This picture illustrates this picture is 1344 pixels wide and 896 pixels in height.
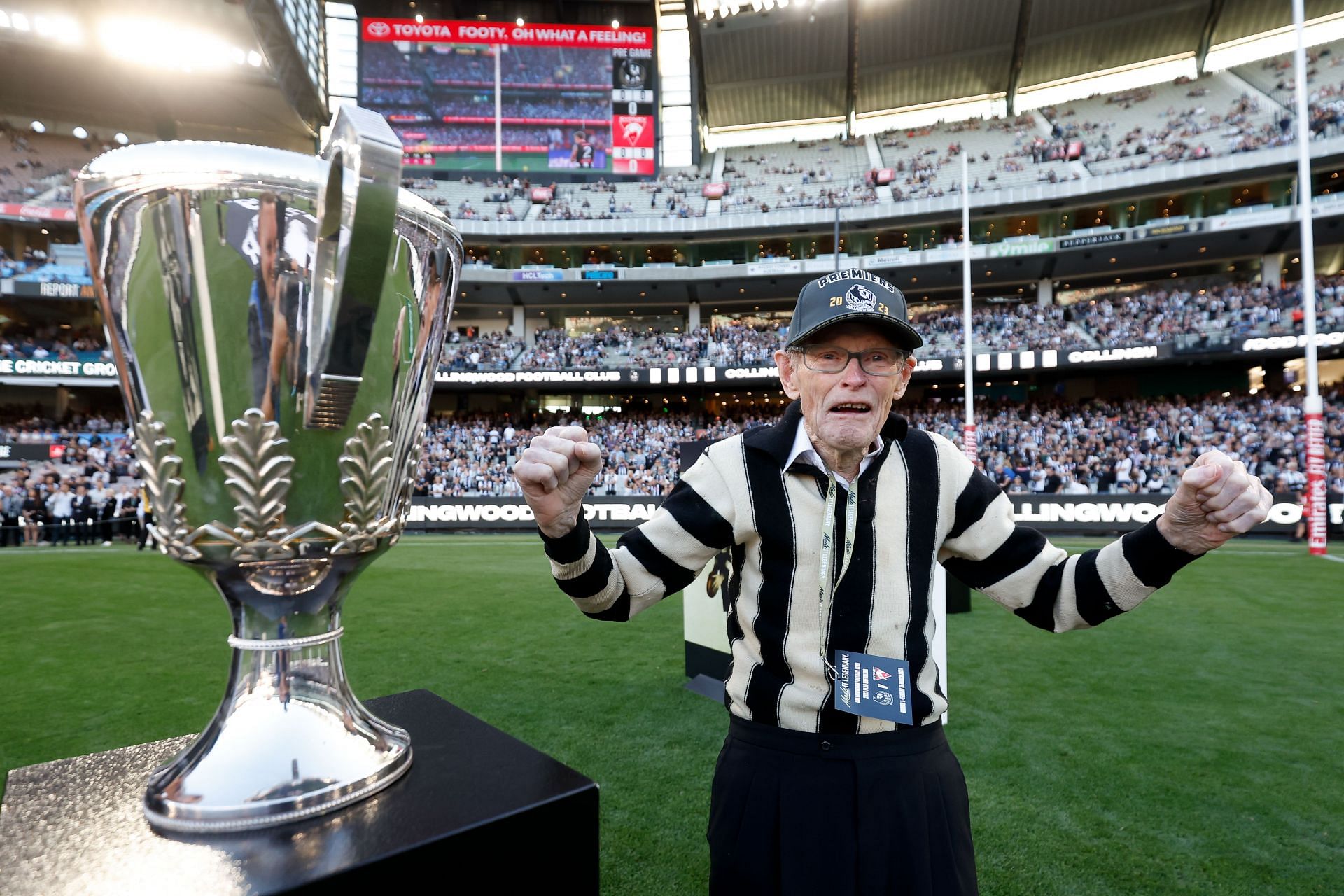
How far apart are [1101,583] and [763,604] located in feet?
2.31

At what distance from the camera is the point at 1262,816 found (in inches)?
118

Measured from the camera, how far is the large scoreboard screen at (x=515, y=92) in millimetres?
33750

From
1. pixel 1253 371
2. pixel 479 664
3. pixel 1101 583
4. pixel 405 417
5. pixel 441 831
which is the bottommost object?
pixel 479 664

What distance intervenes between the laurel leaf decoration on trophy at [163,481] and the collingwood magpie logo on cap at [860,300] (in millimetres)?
1186

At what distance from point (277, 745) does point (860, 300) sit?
1.27m

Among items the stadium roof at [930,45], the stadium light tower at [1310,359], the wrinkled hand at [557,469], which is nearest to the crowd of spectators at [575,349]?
the stadium roof at [930,45]

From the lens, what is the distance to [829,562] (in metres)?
1.47

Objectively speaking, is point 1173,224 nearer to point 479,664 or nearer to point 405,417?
point 479,664

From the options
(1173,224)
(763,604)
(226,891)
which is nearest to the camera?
(226,891)

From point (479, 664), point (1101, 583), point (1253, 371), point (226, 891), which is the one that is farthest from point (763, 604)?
point (1253, 371)

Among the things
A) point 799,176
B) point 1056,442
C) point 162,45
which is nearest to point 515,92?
point 162,45

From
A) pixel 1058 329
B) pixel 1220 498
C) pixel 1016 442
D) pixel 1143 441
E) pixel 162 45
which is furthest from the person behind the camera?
pixel 162 45

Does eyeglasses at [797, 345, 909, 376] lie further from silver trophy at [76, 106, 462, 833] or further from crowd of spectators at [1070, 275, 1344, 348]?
crowd of spectators at [1070, 275, 1344, 348]

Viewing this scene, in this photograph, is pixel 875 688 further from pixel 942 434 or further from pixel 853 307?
pixel 942 434
